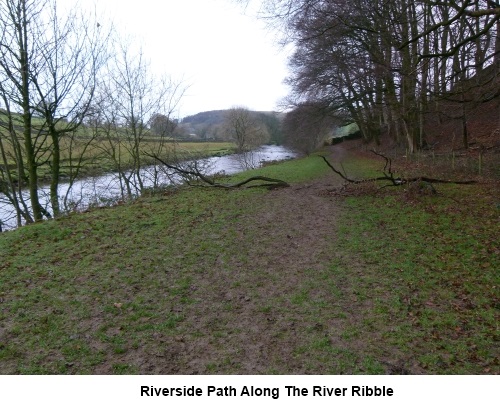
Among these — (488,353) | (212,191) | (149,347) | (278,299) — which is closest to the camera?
(488,353)

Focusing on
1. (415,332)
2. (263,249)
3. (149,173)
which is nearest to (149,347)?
(415,332)

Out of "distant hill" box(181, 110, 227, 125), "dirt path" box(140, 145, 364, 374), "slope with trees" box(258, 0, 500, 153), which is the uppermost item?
"distant hill" box(181, 110, 227, 125)

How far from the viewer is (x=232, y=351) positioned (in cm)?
333

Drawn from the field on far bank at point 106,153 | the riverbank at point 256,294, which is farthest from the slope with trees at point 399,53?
the field on far bank at point 106,153

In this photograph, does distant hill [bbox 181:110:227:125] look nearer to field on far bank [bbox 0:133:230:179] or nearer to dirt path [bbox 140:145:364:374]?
field on far bank [bbox 0:133:230:179]

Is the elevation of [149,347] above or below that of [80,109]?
below

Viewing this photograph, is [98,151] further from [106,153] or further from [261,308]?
[261,308]

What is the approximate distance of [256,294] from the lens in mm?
4609

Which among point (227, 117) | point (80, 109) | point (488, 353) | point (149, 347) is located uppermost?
point (227, 117)

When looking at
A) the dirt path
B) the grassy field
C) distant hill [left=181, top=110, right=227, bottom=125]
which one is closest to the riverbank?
the dirt path

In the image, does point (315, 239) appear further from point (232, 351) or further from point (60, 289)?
point (60, 289)

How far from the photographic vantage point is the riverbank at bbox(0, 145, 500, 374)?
3225 mm

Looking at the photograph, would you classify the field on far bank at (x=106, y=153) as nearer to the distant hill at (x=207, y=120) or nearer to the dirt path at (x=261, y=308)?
the distant hill at (x=207, y=120)

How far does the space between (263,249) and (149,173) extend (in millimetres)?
13599
